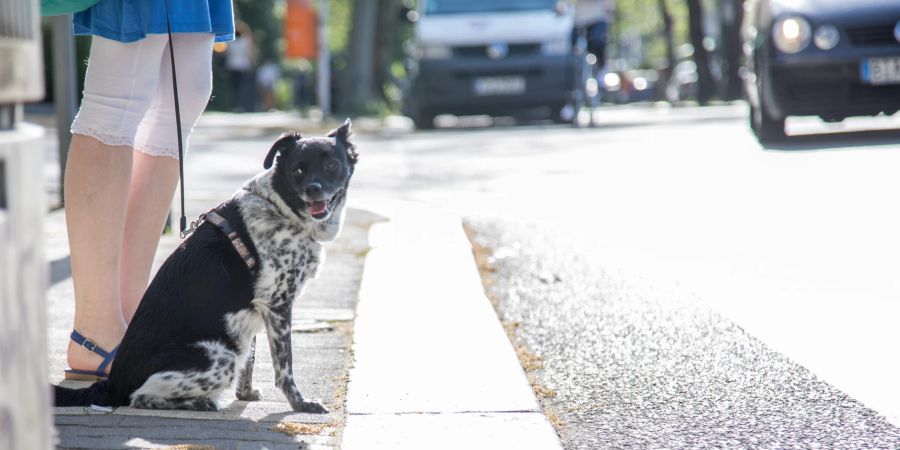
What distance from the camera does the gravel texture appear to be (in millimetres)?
3318

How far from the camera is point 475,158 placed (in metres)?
12.1

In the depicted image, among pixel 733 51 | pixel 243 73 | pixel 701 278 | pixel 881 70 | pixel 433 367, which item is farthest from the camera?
pixel 243 73

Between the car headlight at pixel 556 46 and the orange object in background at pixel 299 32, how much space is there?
37.6ft

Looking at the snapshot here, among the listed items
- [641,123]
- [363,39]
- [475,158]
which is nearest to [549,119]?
[641,123]

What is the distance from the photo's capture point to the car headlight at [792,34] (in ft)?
31.7

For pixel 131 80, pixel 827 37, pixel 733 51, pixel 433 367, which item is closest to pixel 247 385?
pixel 433 367

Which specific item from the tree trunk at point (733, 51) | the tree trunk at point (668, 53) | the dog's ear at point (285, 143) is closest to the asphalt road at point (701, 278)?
the dog's ear at point (285, 143)

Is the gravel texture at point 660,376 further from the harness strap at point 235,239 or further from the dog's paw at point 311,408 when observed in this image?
the harness strap at point 235,239

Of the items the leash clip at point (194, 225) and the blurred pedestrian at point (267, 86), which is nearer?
the leash clip at point (194, 225)

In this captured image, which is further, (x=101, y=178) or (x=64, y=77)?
(x=64, y=77)

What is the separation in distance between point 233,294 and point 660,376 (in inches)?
51.5

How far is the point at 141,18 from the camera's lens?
3.85 metres

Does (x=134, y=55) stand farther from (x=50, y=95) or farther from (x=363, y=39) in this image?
(x=363, y=39)

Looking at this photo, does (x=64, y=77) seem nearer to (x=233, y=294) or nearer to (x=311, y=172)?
(x=311, y=172)
